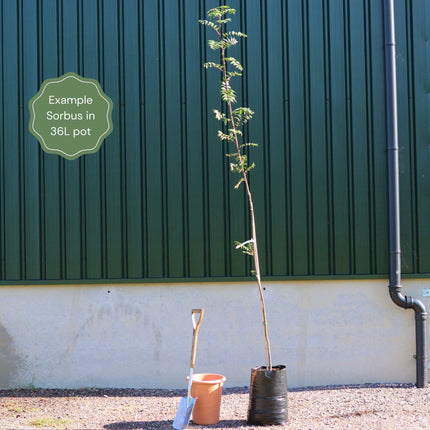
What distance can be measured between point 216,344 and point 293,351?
92 centimetres

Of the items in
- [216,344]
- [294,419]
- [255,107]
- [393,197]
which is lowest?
[294,419]

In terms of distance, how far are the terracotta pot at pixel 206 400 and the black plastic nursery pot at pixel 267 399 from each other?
0.32 meters

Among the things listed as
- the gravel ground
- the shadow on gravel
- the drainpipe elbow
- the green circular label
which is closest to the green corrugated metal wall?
the green circular label

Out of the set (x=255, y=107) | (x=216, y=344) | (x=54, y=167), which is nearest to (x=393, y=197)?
(x=255, y=107)

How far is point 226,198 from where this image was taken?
23.6 ft

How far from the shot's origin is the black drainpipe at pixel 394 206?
22.8 ft

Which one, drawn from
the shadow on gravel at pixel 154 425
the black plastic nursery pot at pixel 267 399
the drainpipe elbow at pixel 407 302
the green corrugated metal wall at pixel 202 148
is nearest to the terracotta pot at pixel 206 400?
A: the shadow on gravel at pixel 154 425

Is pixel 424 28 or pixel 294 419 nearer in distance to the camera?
pixel 294 419

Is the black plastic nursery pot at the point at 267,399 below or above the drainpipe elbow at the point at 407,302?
below

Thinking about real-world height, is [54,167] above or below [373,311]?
above

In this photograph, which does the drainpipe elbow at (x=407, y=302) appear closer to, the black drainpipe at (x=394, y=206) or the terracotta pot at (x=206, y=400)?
the black drainpipe at (x=394, y=206)

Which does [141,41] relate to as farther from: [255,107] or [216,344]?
[216,344]

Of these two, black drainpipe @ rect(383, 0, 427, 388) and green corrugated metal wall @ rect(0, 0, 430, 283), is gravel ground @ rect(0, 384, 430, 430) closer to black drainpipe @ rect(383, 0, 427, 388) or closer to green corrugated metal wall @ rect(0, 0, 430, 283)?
black drainpipe @ rect(383, 0, 427, 388)

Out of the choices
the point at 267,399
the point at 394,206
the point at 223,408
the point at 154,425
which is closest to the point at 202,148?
the point at 394,206
